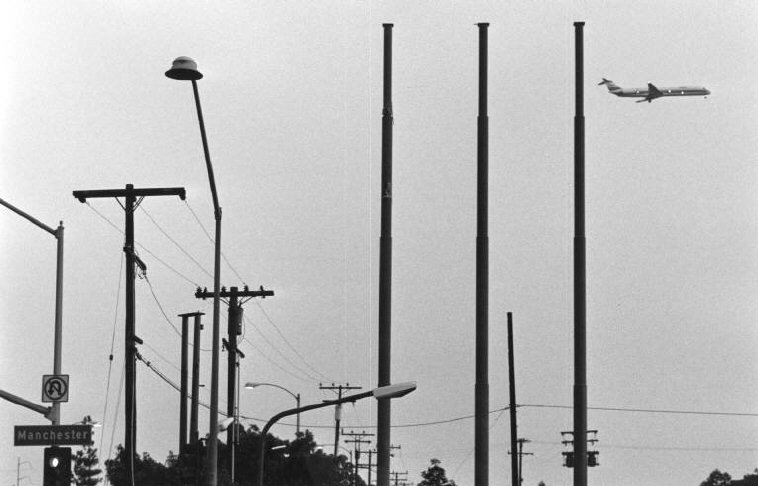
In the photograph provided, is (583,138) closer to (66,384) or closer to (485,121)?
(485,121)

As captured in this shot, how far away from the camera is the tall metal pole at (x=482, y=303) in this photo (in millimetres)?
31797

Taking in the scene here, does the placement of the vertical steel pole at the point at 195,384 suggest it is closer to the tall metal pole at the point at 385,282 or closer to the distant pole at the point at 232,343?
the distant pole at the point at 232,343

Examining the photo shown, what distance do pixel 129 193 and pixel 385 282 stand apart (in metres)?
13.4

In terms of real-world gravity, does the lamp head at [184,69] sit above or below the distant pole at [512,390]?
above

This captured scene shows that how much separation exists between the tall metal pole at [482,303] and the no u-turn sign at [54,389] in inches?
392

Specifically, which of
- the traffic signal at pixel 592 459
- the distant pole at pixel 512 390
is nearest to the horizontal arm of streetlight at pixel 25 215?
the distant pole at pixel 512 390

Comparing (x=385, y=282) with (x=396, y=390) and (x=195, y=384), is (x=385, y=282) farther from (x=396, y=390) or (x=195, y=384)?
(x=195, y=384)

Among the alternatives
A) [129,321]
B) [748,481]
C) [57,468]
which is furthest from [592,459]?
[57,468]

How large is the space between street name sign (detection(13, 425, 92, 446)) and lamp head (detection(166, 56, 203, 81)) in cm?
742

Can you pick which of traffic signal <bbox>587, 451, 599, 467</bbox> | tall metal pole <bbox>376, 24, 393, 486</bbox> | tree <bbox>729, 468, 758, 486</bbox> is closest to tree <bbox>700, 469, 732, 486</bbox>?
tree <bbox>729, 468, 758, 486</bbox>

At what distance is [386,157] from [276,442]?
85.4 meters

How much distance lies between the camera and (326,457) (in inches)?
4695

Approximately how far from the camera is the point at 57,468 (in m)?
25.2

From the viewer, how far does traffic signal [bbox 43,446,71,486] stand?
2509 centimetres
